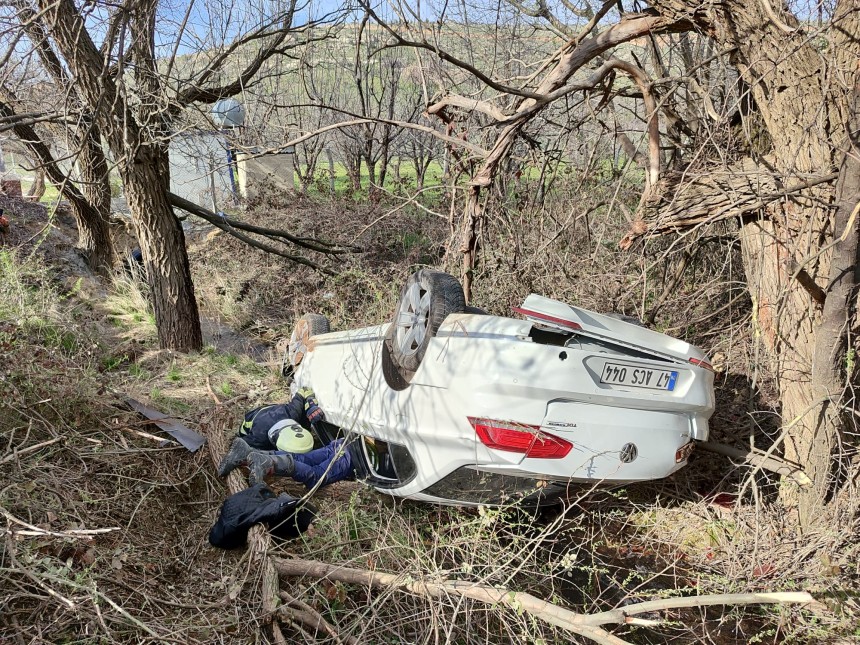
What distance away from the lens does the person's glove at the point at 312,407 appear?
15.5 feet

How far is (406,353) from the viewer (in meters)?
3.69

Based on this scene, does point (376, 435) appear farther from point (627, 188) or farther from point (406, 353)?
point (627, 188)

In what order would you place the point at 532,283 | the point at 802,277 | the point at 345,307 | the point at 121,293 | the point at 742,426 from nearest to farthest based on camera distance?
the point at 802,277 < the point at 742,426 < the point at 532,283 < the point at 345,307 < the point at 121,293

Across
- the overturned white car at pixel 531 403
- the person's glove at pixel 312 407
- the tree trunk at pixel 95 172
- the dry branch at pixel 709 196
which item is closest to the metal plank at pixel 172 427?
the person's glove at pixel 312 407

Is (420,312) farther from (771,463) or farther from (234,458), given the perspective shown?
(771,463)

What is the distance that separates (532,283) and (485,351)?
8.44ft

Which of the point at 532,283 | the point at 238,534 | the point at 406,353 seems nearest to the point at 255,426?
the point at 238,534

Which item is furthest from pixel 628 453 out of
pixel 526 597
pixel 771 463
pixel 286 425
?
pixel 286 425

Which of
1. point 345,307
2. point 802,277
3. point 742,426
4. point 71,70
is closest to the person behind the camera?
point 802,277

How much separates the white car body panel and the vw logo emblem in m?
0.01

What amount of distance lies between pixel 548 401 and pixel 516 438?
0.25 m

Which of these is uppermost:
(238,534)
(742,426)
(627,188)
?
(627,188)

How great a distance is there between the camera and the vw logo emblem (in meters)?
3.31

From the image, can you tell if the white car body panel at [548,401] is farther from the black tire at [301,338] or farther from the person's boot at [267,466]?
the black tire at [301,338]
